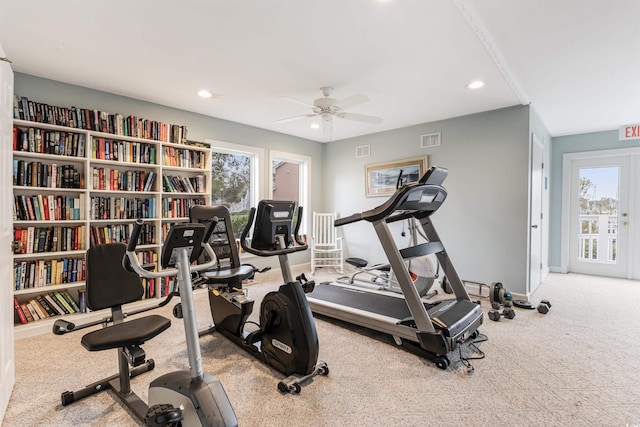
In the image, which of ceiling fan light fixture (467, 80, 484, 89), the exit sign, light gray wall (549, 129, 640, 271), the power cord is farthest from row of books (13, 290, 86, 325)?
the exit sign

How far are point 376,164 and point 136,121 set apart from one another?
11.5 feet

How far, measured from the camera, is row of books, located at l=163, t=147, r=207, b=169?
378 centimetres

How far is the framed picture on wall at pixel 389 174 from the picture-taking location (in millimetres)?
4719

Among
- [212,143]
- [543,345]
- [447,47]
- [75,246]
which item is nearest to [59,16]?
[75,246]

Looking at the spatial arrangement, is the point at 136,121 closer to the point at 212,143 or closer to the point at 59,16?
the point at 212,143

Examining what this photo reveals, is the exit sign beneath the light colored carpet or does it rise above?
above

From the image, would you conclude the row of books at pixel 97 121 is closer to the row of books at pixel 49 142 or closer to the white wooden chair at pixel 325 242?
the row of books at pixel 49 142

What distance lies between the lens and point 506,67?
2.87 metres

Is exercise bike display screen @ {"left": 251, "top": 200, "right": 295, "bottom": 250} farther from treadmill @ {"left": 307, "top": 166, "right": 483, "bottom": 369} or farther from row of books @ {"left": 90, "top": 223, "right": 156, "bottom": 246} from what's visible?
row of books @ {"left": 90, "top": 223, "right": 156, "bottom": 246}

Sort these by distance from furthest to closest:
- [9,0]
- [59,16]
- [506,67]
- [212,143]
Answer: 1. [212,143]
2. [506,67]
3. [59,16]
4. [9,0]

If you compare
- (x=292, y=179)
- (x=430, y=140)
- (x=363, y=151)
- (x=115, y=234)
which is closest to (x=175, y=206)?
(x=115, y=234)

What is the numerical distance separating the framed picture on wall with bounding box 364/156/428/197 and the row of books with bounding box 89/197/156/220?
11.0ft

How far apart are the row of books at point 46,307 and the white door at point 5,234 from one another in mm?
1194

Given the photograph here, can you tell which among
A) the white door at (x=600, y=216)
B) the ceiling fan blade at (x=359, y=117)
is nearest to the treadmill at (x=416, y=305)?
the ceiling fan blade at (x=359, y=117)
